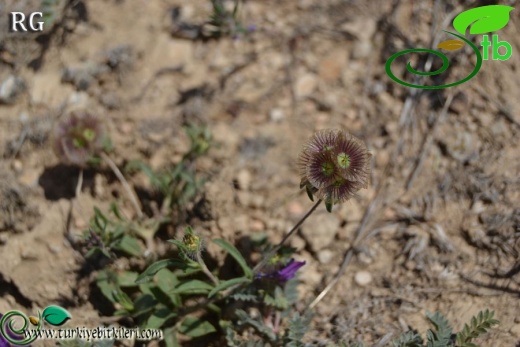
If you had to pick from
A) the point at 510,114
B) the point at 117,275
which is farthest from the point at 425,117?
the point at 117,275

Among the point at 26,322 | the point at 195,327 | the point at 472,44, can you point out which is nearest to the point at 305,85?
the point at 472,44

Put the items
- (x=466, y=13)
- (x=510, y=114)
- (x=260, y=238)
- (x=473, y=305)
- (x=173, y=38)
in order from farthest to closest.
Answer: (x=173, y=38)
(x=466, y=13)
(x=510, y=114)
(x=260, y=238)
(x=473, y=305)

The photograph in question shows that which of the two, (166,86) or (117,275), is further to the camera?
(166,86)

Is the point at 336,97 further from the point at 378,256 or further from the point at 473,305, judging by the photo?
the point at 473,305

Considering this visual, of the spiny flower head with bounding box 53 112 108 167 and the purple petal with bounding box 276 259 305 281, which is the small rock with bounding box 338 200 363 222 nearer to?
the purple petal with bounding box 276 259 305 281

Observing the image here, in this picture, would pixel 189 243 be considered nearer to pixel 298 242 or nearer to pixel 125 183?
pixel 298 242

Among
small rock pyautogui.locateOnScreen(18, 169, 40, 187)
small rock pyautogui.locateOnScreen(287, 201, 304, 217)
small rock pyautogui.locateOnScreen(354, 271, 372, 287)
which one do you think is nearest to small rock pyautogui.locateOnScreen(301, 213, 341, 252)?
small rock pyautogui.locateOnScreen(287, 201, 304, 217)
